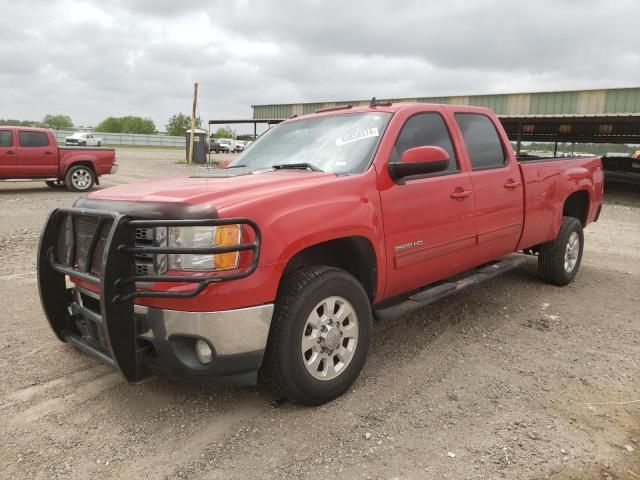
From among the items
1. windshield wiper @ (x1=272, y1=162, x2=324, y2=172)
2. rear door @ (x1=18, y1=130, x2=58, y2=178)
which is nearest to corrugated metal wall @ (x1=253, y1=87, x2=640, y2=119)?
rear door @ (x1=18, y1=130, x2=58, y2=178)

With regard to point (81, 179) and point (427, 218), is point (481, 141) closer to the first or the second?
point (427, 218)

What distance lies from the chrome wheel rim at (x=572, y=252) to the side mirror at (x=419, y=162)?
3087 millimetres

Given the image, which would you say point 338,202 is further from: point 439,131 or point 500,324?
point 500,324

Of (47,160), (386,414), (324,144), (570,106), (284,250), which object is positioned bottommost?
(386,414)

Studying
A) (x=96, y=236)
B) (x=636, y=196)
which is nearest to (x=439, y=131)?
(x=96, y=236)

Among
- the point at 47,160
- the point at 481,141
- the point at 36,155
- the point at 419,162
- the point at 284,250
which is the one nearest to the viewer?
the point at 284,250

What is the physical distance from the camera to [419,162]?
344 centimetres

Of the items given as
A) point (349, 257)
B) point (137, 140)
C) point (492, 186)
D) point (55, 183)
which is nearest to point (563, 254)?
point (492, 186)

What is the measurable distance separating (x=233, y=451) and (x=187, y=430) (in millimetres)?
356

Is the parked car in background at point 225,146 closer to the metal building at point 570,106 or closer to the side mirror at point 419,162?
the metal building at point 570,106

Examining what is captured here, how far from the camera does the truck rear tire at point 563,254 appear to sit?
18.7 ft

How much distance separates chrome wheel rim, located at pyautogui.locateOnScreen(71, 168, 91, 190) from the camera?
1466 centimetres

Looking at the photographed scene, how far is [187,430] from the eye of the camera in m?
2.91

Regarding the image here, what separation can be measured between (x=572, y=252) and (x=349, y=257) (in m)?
3.71
